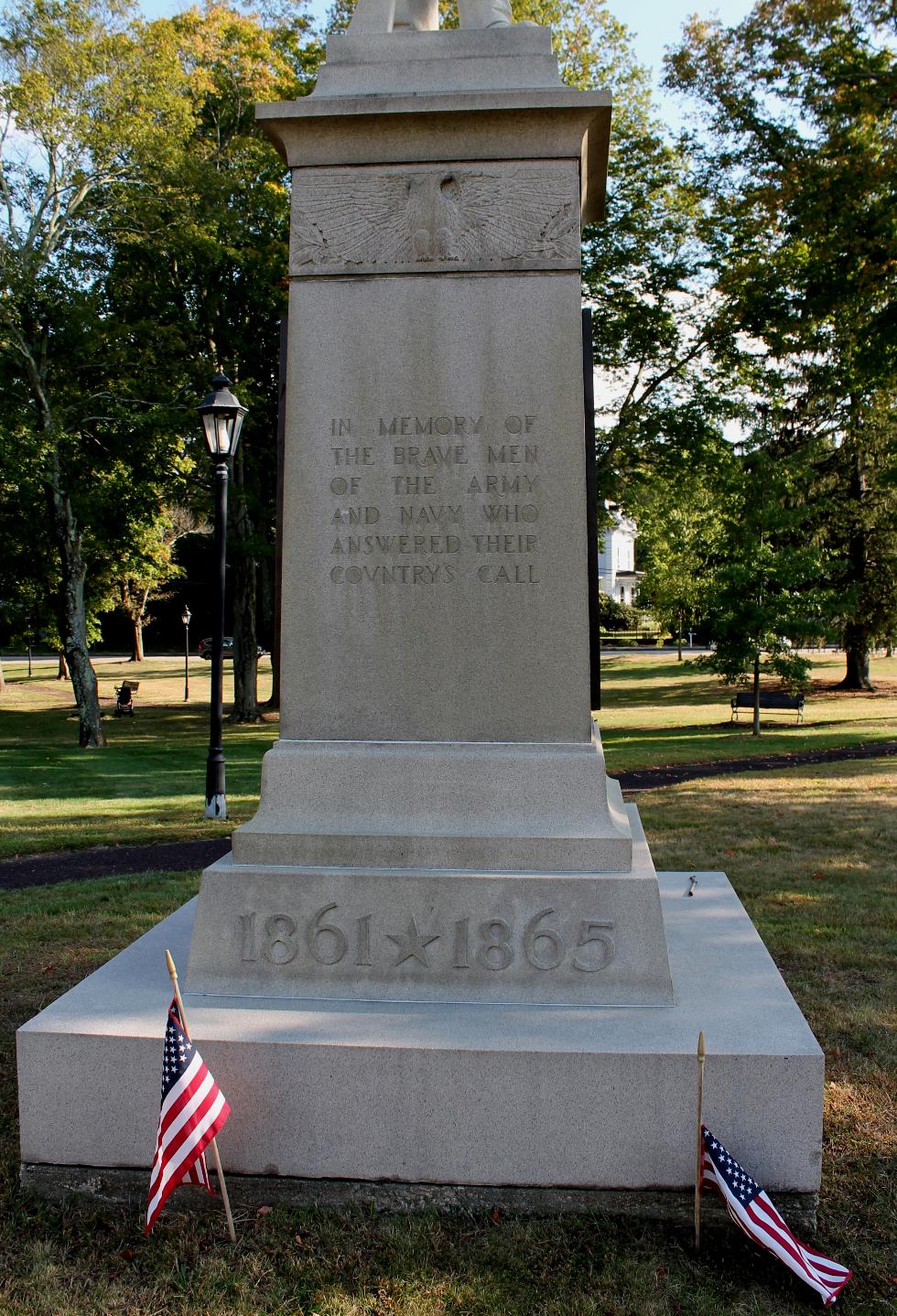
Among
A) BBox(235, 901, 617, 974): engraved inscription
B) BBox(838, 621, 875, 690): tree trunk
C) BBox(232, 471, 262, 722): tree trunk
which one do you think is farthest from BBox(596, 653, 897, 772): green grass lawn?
BBox(235, 901, 617, 974): engraved inscription

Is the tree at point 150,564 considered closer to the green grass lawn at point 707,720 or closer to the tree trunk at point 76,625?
the tree trunk at point 76,625

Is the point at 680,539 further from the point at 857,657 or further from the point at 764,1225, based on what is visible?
the point at 764,1225

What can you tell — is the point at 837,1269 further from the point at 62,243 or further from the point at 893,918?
the point at 62,243

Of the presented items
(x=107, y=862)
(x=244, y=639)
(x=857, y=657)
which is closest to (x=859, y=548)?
(x=857, y=657)

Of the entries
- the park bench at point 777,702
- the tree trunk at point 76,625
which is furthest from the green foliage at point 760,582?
the tree trunk at point 76,625

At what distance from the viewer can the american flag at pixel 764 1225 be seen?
3070 mm

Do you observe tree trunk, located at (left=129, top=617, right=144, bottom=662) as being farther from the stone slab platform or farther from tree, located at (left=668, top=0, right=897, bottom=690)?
the stone slab platform

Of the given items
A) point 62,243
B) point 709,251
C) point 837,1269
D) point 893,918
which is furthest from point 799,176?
point 837,1269

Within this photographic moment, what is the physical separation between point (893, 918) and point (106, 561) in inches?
1077

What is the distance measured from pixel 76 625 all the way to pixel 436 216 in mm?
Result: 21305

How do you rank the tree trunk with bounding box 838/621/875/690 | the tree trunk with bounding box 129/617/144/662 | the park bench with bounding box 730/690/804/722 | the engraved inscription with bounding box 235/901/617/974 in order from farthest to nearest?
1. the tree trunk with bounding box 129/617/144/662
2. the tree trunk with bounding box 838/621/875/690
3. the park bench with bounding box 730/690/804/722
4. the engraved inscription with bounding box 235/901/617/974

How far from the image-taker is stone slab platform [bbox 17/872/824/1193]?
3467 mm

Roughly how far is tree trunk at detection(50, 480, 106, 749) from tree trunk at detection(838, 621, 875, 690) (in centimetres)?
2446

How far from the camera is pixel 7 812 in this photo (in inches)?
511
